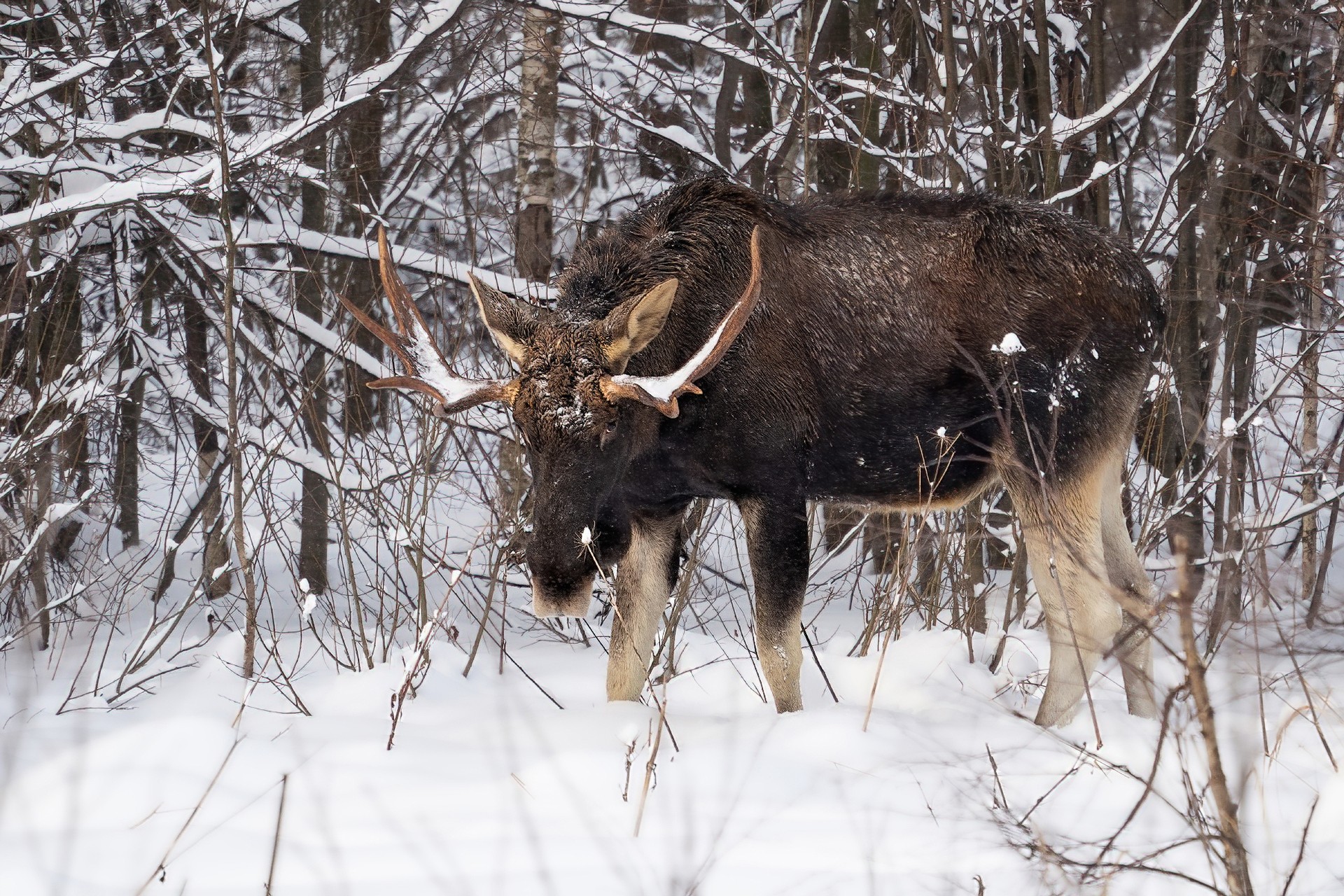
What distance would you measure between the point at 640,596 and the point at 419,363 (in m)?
1.25

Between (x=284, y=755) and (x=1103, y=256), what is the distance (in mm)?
3462

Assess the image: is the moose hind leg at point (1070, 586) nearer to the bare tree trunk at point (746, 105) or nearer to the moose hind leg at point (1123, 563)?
the moose hind leg at point (1123, 563)

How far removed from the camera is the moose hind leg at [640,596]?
15.3 feet

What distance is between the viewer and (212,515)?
8.55 meters

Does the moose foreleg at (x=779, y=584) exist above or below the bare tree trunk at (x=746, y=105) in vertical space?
below

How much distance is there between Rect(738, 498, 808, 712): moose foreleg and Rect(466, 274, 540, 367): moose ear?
992 mm

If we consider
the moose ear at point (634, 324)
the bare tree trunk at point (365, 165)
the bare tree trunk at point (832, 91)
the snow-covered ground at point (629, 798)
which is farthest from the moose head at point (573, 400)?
the bare tree trunk at point (832, 91)

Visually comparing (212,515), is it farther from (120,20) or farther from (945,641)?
(945,641)

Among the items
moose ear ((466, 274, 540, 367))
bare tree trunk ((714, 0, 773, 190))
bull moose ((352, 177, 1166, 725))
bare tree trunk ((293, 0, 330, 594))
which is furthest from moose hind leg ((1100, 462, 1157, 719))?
bare tree trunk ((293, 0, 330, 594))

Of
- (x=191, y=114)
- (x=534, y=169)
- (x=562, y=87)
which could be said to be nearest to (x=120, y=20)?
(x=191, y=114)

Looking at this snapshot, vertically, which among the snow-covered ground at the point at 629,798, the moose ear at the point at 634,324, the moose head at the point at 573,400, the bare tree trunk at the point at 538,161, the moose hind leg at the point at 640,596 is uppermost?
the bare tree trunk at the point at 538,161

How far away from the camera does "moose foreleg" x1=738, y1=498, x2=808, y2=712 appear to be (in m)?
4.33

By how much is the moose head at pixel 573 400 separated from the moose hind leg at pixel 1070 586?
1.41 m

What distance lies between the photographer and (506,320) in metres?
4.23
